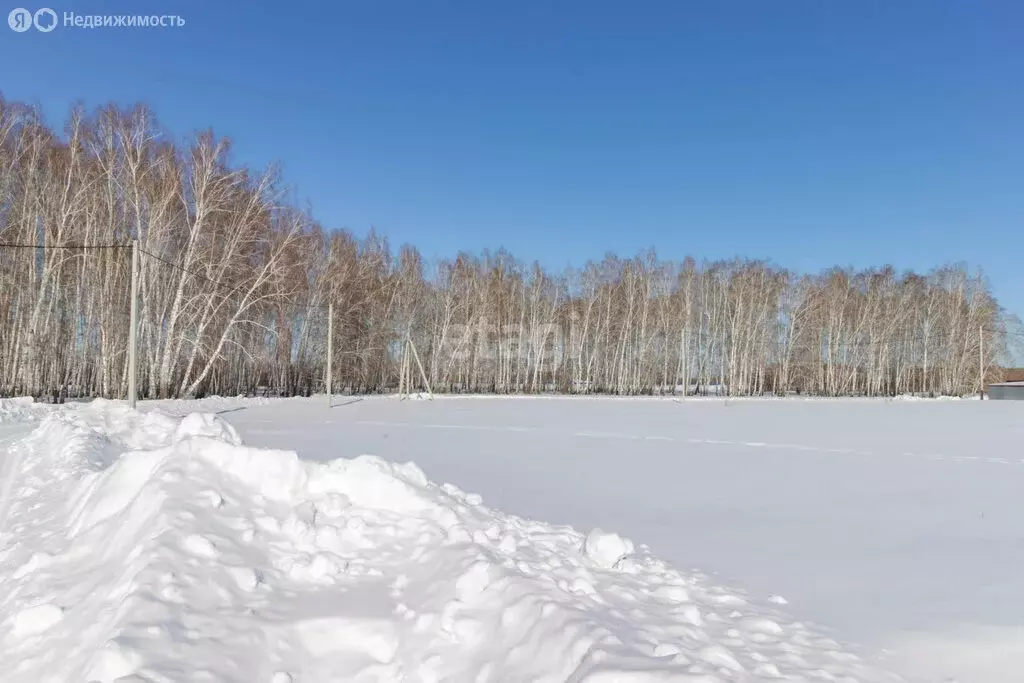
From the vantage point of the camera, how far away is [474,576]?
10.2 ft

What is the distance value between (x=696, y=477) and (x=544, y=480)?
2.06m

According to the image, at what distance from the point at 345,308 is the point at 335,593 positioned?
3141 cm

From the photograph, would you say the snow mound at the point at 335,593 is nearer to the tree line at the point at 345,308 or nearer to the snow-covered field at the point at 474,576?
the snow-covered field at the point at 474,576

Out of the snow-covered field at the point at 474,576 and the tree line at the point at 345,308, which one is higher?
the tree line at the point at 345,308

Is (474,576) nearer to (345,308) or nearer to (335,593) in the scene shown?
(335,593)

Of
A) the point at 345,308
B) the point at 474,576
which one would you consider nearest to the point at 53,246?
the point at 345,308

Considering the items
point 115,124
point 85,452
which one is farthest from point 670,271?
point 85,452

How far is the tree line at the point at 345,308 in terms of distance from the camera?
69.8ft

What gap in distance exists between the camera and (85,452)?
7.08 metres

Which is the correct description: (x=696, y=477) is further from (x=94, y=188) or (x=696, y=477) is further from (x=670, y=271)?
(x=670, y=271)

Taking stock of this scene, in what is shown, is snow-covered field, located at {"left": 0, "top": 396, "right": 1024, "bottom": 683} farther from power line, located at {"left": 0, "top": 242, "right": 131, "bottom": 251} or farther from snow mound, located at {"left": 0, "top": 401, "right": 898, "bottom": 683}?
power line, located at {"left": 0, "top": 242, "right": 131, "bottom": 251}

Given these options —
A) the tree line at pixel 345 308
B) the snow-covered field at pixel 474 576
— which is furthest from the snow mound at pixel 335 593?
the tree line at pixel 345 308

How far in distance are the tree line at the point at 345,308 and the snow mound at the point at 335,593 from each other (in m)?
18.4

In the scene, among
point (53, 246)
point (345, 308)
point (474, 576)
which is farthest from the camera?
point (345, 308)
